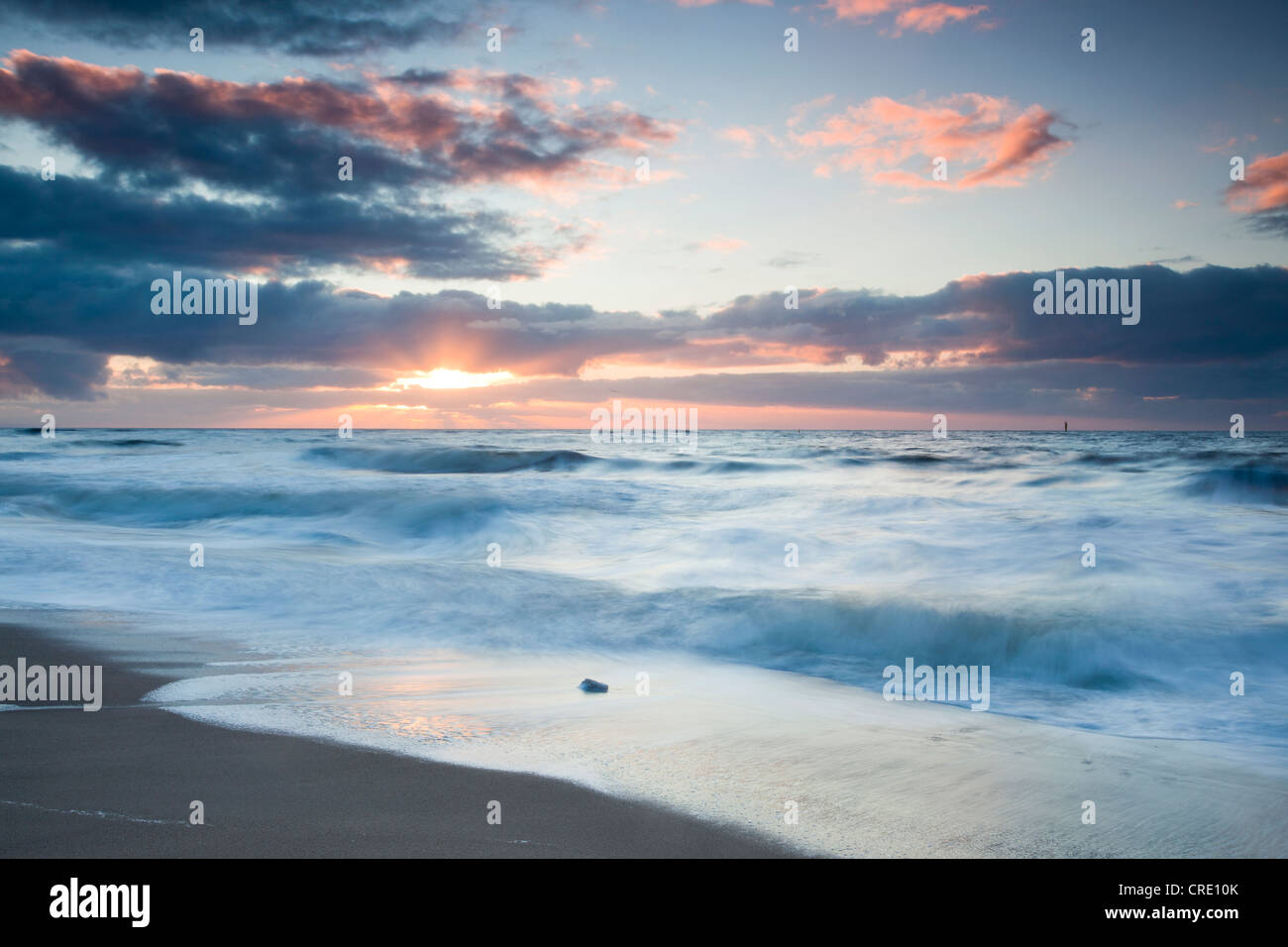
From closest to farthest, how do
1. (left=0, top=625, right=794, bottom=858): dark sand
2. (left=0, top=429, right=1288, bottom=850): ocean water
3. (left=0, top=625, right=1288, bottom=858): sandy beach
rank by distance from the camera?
(left=0, top=625, right=794, bottom=858): dark sand
(left=0, top=625, right=1288, bottom=858): sandy beach
(left=0, top=429, right=1288, bottom=850): ocean water

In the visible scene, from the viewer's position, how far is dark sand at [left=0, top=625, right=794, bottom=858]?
275cm

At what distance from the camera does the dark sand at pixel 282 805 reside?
9.02 ft

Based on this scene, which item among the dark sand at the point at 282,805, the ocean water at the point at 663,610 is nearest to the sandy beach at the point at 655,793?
the dark sand at the point at 282,805

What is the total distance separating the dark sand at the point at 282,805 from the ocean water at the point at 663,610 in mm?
295

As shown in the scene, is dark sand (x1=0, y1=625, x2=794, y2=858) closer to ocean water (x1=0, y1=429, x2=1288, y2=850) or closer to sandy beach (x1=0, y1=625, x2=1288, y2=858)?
sandy beach (x1=0, y1=625, x2=1288, y2=858)

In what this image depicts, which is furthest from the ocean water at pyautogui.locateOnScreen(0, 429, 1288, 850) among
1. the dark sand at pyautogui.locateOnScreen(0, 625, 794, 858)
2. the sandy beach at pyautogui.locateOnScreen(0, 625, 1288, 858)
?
the dark sand at pyautogui.locateOnScreen(0, 625, 794, 858)

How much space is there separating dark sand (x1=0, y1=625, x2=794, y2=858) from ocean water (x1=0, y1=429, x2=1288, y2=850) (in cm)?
29

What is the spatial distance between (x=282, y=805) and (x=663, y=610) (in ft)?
16.2

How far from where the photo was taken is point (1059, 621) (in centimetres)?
691

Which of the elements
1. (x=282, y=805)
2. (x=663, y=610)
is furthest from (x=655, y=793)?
(x=663, y=610)

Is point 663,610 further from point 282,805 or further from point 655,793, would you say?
point 282,805

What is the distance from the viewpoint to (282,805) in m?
3.07
